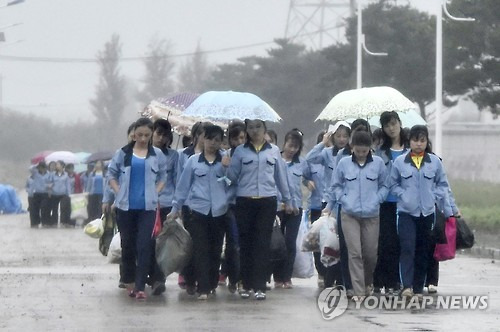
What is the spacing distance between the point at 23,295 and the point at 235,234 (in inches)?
90.3

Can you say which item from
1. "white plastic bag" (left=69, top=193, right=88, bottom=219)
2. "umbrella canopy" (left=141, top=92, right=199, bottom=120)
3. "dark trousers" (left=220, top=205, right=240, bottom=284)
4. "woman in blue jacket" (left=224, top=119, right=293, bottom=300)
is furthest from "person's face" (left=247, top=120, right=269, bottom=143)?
"white plastic bag" (left=69, top=193, right=88, bottom=219)

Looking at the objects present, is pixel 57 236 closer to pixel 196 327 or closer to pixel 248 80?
pixel 196 327

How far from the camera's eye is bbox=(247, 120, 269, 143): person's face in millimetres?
15430

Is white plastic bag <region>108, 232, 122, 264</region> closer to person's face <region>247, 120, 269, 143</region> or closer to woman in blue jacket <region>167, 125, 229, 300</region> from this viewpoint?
woman in blue jacket <region>167, 125, 229, 300</region>

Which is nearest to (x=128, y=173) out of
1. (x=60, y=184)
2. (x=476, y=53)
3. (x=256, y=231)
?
(x=256, y=231)

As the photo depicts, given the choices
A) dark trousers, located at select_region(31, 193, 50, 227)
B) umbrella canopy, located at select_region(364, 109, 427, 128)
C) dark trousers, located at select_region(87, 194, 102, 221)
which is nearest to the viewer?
umbrella canopy, located at select_region(364, 109, 427, 128)

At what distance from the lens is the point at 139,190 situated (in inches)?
605

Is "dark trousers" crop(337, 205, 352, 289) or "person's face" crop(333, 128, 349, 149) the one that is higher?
"person's face" crop(333, 128, 349, 149)

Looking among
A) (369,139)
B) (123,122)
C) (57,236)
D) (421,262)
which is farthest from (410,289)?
(123,122)

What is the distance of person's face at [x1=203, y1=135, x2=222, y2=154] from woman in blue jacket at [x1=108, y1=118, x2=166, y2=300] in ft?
1.67

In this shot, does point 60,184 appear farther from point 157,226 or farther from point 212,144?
point 212,144

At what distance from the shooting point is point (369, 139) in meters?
14.9

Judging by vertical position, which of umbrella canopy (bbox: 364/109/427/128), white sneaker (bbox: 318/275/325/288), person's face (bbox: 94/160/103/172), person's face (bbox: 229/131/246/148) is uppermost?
umbrella canopy (bbox: 364/109/427/128)

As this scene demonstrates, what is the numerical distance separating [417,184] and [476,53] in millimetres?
25440
